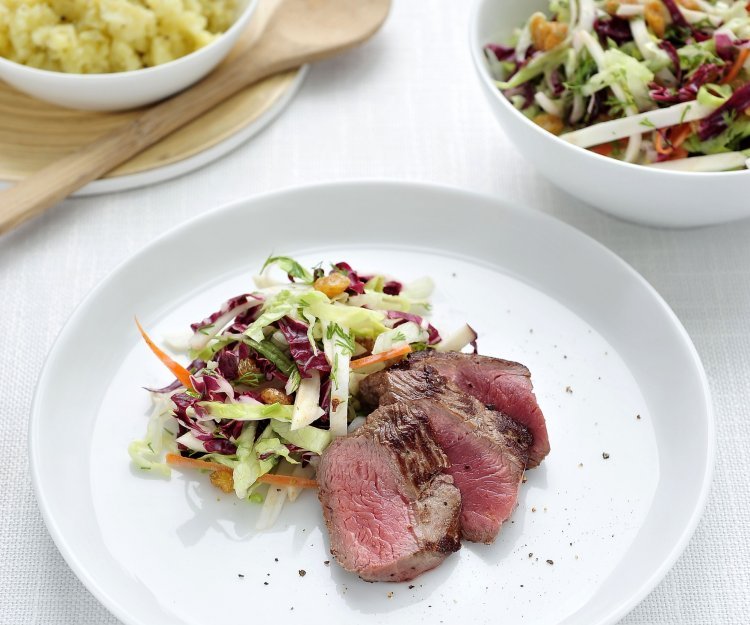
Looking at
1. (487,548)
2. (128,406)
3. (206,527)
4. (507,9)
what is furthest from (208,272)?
(507,9)

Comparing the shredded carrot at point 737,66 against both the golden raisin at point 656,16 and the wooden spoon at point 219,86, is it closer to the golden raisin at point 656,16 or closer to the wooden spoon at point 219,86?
the golden raisin at point 656,16

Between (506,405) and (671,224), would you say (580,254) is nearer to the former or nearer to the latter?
(671,224)

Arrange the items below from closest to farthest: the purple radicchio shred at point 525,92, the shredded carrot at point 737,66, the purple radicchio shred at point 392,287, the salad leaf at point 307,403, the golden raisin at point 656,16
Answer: the salad leaf at point 307,403, the purple radicchio shred at point 392,287, the shredded carrot at point 737,66, the golden raisin at point 656,16, the purple radicchio shred at point 525,92

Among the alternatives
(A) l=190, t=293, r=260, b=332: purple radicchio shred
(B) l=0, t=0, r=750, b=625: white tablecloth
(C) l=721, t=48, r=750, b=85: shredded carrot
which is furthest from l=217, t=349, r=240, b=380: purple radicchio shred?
(C) l=721, t=48, r=750, b=85: shredded carrot

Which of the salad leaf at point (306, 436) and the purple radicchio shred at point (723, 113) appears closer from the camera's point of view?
the salad leaf at point (306, 436)

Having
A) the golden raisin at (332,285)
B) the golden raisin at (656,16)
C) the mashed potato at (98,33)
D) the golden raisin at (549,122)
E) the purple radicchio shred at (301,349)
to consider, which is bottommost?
the purple radicchio shred at (301,349)

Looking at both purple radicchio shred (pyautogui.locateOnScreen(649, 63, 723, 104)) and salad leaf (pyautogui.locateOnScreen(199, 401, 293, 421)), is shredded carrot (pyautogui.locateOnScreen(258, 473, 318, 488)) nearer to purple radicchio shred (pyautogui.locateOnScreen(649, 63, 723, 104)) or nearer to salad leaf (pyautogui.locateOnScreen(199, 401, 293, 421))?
salad leaf (pyautogui.locateOnScreen(199, 401, 293, 421))

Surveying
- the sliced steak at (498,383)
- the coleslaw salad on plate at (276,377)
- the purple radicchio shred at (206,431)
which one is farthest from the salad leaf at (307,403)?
the sliced steak at (498,383)
